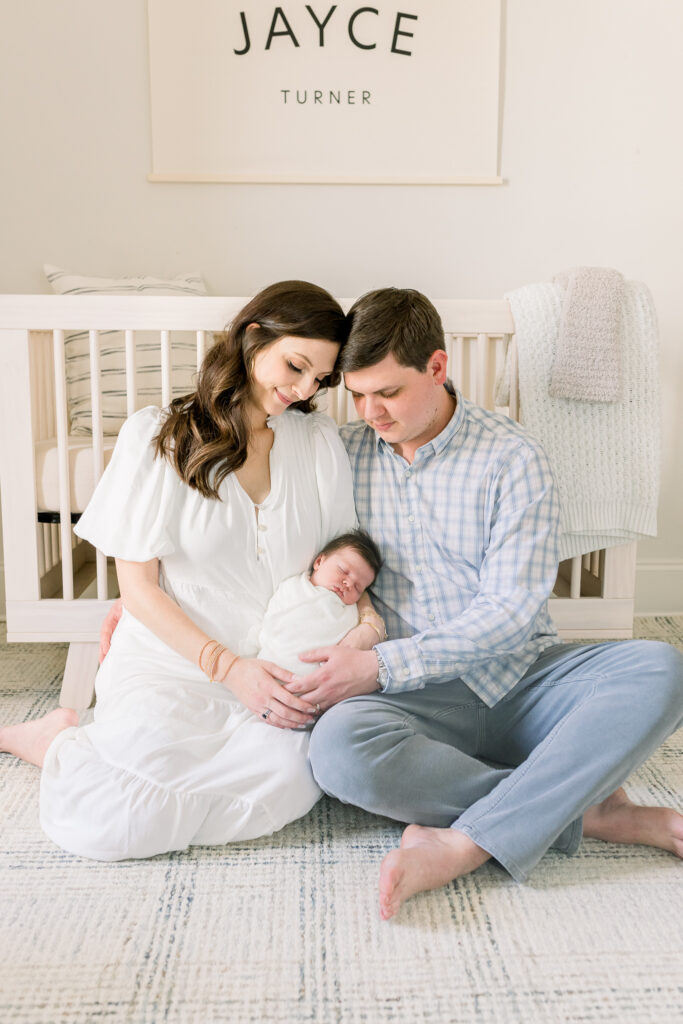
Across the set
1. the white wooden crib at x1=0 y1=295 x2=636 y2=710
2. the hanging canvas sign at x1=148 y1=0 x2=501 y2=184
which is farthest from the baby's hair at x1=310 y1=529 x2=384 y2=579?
the hanging canvas sign at x1=148 y1=0 x2=501 y2=184

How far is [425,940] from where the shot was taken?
1002 millimetres

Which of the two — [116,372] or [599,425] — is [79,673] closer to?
[116,372]

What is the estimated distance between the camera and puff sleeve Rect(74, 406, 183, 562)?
1.32m

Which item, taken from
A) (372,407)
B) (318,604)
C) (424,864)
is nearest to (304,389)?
(372,407)

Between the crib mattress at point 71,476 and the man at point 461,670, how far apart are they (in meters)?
0.50

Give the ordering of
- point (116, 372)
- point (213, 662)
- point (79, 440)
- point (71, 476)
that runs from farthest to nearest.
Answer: point (116, 372) → point (79, 440) → point (71, 476) → point (213, 662)

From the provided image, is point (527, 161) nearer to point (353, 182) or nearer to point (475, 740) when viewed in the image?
point (353, 182)

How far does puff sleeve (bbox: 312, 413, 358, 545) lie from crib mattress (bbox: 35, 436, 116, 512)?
453mm

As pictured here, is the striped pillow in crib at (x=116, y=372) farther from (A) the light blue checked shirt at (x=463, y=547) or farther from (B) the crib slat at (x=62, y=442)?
(A) the light blue checked shirt at (x=463, y=547)

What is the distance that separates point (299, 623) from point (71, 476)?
0.59 metres

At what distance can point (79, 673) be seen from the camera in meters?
1.70

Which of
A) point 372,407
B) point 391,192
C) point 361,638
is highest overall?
point 391,192

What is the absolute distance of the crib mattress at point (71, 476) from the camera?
1.61 meters

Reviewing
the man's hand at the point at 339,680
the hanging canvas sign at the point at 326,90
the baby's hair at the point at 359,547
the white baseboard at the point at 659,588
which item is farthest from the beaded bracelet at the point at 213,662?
the white baseboard at the point at 659,588
